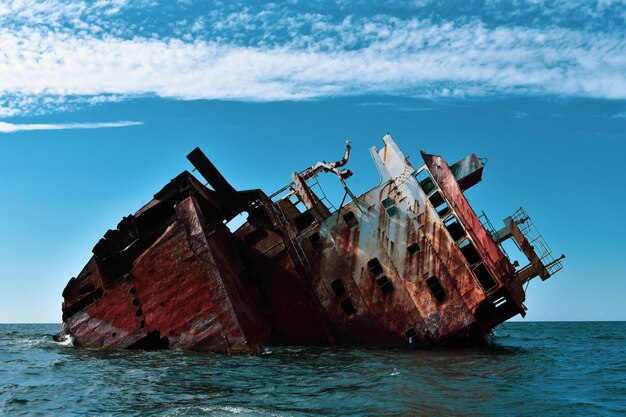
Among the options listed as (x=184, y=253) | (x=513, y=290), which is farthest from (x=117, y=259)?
(x=513, y=290)

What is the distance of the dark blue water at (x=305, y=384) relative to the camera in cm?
936

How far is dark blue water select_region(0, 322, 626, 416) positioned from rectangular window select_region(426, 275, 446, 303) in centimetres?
142

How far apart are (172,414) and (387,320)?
856 centimetres

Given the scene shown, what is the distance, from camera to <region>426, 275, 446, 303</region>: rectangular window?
626 inches

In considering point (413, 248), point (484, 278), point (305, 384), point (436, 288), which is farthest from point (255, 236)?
point (305, 384)

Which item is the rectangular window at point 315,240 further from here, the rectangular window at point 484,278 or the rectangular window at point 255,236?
the rectangular window at point 484,278

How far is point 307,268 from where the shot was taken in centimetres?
1709

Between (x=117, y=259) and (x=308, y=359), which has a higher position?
(x=117, y=259)

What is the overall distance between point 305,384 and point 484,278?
6.87m

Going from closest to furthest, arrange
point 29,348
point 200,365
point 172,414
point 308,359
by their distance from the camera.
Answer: point 172,414
point 200,365
point 308,359
point 29,348

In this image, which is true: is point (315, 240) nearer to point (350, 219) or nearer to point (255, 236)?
point (350, 219)

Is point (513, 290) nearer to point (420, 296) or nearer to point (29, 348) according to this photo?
point (420, 296)

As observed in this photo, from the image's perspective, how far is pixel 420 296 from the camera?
52.4ft

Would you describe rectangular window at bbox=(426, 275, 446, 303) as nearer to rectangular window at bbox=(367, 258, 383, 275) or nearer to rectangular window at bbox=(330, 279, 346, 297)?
rectangular window at bbox=(367, 258, 383, 275)
